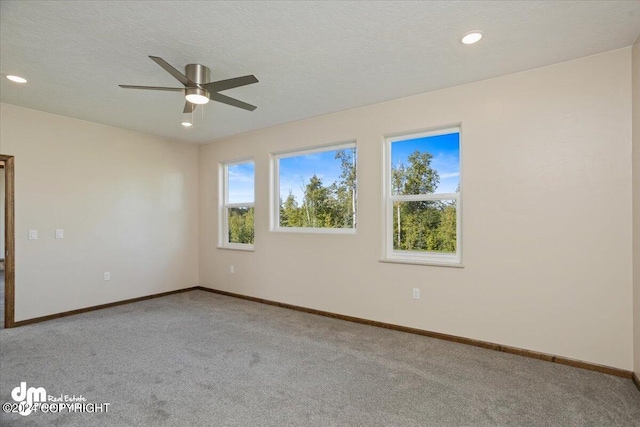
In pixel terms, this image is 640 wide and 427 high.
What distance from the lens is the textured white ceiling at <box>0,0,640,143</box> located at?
2094 mm

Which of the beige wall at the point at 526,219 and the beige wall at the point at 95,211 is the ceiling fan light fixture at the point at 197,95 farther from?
the beige wall at the point at 95,211

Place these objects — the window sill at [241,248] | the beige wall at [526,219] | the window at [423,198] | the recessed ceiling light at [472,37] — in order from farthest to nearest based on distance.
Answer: the window sill at [241,248], the window at [423,198], the beige wall at [526,219], the recessed ceiling light at [472,37]

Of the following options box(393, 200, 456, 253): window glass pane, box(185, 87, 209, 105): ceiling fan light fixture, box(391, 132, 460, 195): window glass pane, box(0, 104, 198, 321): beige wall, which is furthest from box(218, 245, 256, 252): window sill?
box(185, 87, 209, 105): ceiling fan light fixture

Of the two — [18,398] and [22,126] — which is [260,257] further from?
[22,126]

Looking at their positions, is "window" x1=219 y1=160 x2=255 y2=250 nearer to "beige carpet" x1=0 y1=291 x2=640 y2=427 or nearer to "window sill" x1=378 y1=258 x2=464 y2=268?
"beige carpet" x1=0 y1=291 x2=640 y2=427

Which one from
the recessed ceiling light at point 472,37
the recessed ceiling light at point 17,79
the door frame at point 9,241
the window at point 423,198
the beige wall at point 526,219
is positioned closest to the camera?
the recessed ceiling light at point 472,37

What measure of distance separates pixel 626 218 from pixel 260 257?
4166mm

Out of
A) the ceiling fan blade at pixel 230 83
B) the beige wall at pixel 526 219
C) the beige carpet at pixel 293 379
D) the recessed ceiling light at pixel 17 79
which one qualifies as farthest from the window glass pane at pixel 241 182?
the recessed ceiling light at pixel 17 79

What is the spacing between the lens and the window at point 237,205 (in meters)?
5.32

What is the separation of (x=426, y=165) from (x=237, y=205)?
3.18m

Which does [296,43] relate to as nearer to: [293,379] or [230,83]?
[230,83]

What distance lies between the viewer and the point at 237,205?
5449 mm

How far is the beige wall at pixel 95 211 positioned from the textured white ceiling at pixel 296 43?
82cm

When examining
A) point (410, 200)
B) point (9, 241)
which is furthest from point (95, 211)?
point (410, 200)
